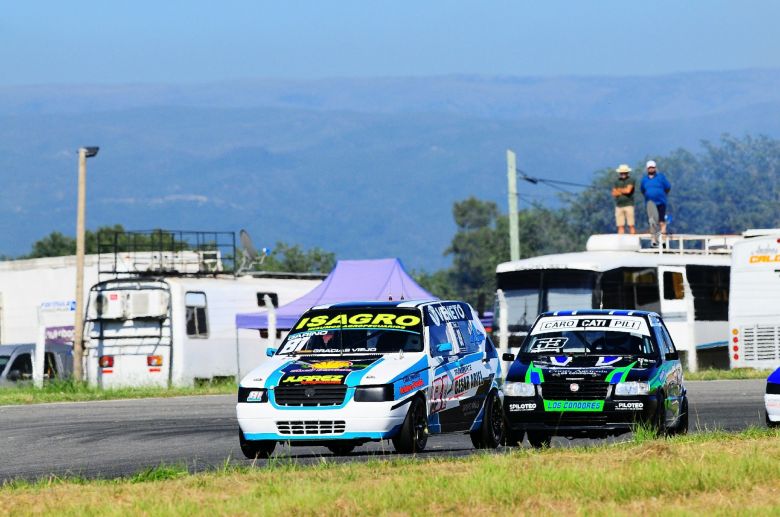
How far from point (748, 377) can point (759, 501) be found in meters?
25.9

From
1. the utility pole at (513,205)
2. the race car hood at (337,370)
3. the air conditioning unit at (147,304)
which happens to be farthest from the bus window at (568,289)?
the race car hood at (337,370)

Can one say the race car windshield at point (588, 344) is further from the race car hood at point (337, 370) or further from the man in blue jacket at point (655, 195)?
the man in blue jacket at point (655, 195)

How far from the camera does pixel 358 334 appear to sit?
18.1 m

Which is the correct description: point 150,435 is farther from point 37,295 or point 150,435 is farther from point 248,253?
point 37,295

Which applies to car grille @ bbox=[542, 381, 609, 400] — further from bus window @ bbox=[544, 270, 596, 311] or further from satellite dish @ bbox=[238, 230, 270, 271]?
satellite dish @ bbox=[238, 230, 270, 271]

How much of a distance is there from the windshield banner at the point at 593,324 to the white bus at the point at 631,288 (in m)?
17.6

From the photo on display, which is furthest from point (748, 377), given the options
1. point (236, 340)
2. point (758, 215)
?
point (758, 215)

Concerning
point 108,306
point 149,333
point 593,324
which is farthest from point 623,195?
point 593,324

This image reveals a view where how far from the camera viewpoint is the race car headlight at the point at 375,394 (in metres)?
16.5

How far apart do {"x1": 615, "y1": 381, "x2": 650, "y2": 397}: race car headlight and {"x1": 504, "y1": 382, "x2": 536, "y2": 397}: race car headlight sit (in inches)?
37.1

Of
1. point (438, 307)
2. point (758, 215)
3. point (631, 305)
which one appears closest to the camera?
point (438, 307)

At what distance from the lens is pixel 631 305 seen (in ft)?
127

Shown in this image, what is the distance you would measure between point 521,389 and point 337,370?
98.6 inches

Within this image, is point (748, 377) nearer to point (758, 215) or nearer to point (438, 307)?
point (438, 307)
